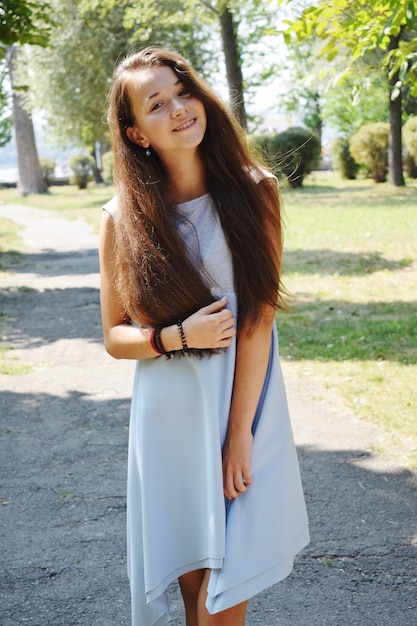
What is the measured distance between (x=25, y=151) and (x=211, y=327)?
37863 millimetres

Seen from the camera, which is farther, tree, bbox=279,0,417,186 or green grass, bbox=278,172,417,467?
green grass, bbox=278,172,417,467

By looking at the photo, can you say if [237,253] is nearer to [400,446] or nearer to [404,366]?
[400,446]

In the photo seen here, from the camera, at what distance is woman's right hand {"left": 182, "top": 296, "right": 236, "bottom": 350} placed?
221cm

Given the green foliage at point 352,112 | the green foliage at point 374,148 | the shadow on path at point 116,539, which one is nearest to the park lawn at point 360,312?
the shadow on path at point 116,539

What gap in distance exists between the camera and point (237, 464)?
2.25 meters

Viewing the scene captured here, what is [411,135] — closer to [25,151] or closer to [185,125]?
[25,151]

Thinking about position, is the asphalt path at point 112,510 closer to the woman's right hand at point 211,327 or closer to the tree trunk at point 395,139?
the woman's right hand at point 211,327

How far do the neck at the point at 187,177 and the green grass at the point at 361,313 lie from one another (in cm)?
222

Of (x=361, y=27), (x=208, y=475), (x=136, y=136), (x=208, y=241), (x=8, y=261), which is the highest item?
(x=361, y=27)

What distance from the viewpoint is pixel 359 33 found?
20.0ft

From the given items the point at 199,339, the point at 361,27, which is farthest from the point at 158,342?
the point at 361,27

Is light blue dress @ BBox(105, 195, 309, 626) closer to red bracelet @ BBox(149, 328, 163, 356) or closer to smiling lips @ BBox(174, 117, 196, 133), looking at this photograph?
red bracelet @ BBox(149, 328, 163, 356)

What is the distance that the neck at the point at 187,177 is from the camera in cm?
240

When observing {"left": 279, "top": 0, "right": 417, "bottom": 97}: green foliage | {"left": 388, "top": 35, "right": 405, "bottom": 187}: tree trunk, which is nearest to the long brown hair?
{"left": 279, "top": 0, "right": 417, "bottom": 97}: green foliage
